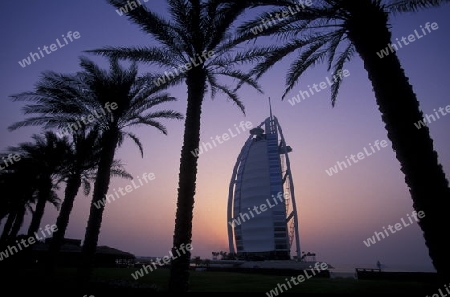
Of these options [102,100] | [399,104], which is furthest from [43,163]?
[399,104]

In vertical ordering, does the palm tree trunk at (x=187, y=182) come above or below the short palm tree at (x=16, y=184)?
below

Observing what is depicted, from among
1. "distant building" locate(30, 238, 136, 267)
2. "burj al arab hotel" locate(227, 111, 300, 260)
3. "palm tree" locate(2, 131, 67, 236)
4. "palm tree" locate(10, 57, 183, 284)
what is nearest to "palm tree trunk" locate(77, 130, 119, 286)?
"palm tree" locate(10, 57, 183, 284)

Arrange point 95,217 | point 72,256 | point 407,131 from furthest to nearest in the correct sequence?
point 72,256 → point 95,217 → point 407,131

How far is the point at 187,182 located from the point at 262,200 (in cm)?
6011

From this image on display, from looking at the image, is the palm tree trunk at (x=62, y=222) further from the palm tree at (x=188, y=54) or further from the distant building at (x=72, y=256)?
the distant building at (x=72, y=256)

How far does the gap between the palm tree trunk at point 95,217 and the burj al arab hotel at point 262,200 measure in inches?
1973

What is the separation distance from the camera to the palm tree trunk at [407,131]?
17.7 ft

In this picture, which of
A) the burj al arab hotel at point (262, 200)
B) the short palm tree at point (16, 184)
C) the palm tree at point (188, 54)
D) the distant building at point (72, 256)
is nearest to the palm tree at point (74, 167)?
the short palm tree at point (16, 184)

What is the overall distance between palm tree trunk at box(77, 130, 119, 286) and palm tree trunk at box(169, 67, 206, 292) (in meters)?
5.21

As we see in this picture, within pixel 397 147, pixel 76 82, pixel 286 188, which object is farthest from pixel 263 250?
pixel 397 147

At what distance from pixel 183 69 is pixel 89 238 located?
793 cm

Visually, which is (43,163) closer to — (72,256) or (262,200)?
(72,256)

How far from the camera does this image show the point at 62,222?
1667cm

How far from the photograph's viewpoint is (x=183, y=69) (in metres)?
11.8
